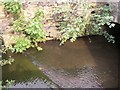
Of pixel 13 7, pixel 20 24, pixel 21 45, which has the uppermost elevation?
pixel 13 7

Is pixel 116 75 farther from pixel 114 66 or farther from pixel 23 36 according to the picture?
pixel 23 36

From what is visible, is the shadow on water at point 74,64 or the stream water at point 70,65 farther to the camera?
the shadow on water at point 74,64

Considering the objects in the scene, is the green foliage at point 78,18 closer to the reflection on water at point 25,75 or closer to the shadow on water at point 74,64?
the shadow on water at point 74,64

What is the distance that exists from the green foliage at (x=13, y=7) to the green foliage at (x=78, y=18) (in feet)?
2.33

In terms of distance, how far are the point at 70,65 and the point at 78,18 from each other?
0.94 meters

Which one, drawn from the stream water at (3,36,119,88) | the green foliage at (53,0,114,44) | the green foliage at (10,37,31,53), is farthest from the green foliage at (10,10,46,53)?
the green foliage at (53,0,114,44)

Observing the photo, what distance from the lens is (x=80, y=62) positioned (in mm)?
5469

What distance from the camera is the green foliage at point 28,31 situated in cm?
569

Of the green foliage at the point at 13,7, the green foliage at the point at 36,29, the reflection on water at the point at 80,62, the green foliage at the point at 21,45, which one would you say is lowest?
the reflection on water at the point at 80,62

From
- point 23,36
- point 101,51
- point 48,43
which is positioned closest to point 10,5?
point 23,36

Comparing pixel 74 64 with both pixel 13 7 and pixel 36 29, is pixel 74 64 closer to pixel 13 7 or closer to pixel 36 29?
pixel 36 29

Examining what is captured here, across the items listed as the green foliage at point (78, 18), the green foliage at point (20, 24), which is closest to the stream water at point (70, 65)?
the green foliage at point (78, 18)

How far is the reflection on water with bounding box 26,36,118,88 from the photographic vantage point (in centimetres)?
493

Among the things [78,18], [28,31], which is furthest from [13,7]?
[78,18]
